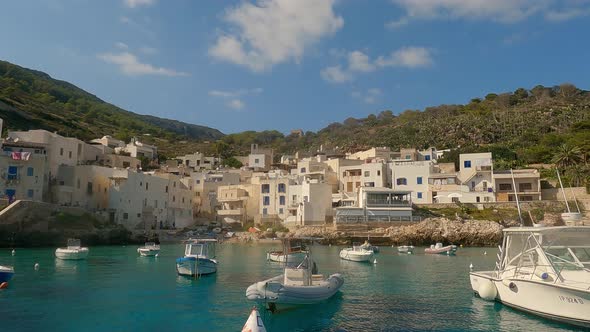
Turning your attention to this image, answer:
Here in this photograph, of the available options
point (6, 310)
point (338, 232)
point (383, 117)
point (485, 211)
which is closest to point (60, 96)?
point (383, 117)

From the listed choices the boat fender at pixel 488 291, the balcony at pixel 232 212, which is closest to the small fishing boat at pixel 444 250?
the boat fender at pixel 488 291

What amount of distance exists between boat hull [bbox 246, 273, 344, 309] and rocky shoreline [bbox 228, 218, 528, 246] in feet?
110

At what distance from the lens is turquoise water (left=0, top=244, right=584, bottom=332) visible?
1675 centimetres

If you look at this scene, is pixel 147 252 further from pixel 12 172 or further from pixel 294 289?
pixel 294 289

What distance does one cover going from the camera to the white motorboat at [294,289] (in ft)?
58.4

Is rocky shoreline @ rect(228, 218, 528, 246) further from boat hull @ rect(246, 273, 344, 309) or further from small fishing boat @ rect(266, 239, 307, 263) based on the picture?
boat hull @ rect(246, 273, 344, 309)

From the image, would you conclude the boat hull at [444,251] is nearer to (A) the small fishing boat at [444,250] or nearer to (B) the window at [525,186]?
(A) the small fishing boat at [444,250]

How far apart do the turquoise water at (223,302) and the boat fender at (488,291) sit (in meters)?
0.36

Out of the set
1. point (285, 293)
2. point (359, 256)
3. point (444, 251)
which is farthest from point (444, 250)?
point (285, 293)

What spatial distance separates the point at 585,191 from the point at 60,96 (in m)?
150

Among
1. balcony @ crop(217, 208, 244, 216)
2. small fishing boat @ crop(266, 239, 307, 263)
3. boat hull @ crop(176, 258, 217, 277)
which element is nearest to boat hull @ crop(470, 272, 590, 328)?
small fishing boat @ crop(266, 239, 307, 263)

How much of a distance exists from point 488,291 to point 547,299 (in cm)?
389

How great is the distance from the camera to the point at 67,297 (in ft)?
71.3

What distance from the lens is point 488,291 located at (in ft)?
67.2
